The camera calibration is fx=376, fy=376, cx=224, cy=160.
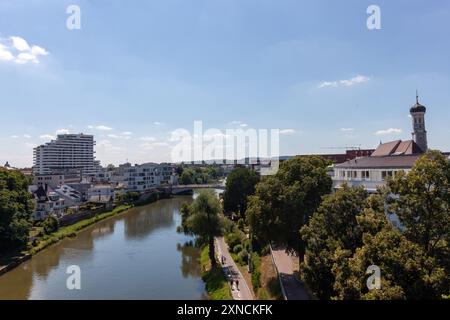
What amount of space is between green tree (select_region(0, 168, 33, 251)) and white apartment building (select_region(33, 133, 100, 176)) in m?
87.0

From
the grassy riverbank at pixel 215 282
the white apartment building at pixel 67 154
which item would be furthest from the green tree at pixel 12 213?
the white apartment building at pixel 67 154

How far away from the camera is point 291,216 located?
19.7 metres

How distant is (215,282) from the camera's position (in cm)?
2258

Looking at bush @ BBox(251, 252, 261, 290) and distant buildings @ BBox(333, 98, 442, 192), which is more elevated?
distant buildings @ BBox(333, 98, 442, 192)

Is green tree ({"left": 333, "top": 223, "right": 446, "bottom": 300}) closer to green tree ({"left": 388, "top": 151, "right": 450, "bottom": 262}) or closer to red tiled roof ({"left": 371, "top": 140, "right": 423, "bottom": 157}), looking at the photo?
green tree ({"left": 388, "top": 151, "right": 450, "bottom": 262})

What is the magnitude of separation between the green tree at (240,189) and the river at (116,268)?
7.97 m

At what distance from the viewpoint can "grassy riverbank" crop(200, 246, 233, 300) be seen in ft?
66.4

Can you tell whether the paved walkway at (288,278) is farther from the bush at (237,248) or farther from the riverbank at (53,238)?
the riverbank at (53,238)

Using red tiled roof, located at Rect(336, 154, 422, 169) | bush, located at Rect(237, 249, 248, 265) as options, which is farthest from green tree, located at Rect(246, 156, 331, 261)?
bush, located at Rect(237, 249, 248, 265)
